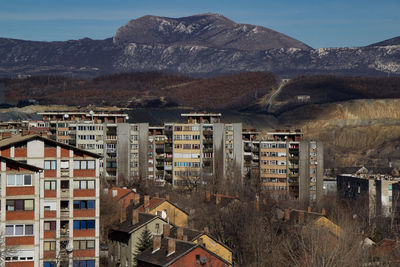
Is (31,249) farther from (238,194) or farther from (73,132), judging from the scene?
(73,132)

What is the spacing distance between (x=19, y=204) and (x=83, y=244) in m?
5.98

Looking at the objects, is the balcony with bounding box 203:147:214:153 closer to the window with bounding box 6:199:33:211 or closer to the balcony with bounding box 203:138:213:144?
the balcony with bounding box 203:138:213:144

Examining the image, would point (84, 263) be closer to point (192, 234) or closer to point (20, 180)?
point (20, 180)

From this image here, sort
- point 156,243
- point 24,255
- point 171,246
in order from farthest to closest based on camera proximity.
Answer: point 156,243 → point 171,246 → point 24,255

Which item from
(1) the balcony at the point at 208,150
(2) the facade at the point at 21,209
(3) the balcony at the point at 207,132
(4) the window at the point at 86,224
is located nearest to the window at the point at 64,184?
(4) the window at the point at 86,224

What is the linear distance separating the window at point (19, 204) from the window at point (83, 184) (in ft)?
19.4

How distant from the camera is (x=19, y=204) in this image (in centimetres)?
3350

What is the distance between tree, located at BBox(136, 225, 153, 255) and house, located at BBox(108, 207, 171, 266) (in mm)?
439

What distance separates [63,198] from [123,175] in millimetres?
52290

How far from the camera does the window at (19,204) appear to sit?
33406 millimetres

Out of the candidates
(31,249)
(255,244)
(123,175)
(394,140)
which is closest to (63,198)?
(31,249)

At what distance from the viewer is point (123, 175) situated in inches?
3600

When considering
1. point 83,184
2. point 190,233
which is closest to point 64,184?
point 83,184

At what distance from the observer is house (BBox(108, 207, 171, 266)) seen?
4678cm
